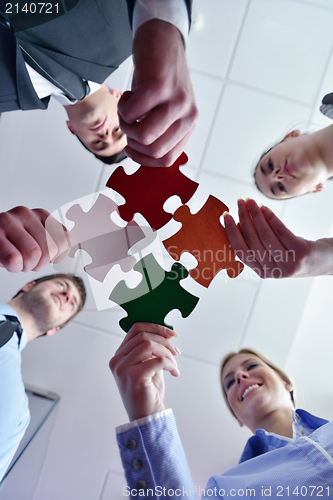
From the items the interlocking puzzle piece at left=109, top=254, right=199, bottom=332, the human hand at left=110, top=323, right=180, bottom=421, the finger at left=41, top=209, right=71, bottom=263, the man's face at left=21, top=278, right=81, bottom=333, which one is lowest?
the human hand at left=110, top=323, right=180, bottom=421

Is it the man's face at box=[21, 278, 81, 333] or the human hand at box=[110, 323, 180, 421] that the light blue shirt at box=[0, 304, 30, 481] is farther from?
the human hand at box=[110, 323, 180, 421]

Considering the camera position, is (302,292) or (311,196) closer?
(311,196)

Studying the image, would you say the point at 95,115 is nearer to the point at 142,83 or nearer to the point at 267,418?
the point at 142,83

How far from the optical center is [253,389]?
1690 mm

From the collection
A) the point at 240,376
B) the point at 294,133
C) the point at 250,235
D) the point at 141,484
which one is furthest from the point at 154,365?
the point at 294,133

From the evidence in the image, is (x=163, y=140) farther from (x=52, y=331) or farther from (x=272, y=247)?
(x=52, y=331)

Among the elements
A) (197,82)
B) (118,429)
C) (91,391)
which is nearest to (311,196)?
(197,82)

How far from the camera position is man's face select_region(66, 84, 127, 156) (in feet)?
4.76

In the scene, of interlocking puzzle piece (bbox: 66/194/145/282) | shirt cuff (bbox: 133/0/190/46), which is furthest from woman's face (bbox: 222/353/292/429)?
shirt cuff (bbox: 133/0/190/46)

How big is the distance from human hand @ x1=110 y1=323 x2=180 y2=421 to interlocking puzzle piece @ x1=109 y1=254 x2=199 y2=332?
61 millimetres

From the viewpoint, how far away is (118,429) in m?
1.00

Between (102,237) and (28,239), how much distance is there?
249 millimetres

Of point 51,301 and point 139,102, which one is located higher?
point 51,301

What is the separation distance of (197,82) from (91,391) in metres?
2.21
